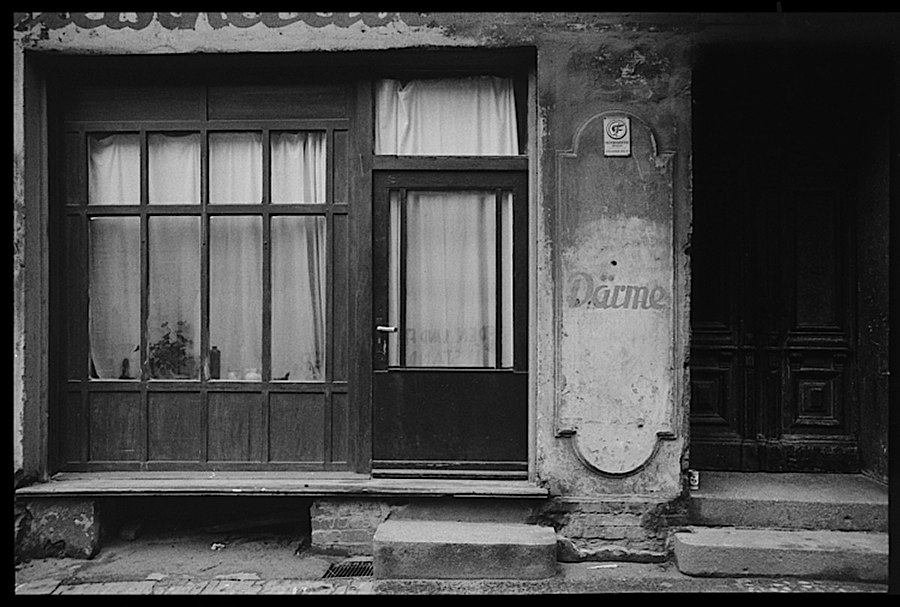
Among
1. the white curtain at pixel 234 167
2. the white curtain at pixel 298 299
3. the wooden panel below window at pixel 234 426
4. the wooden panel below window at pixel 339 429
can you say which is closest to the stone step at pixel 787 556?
the wooden panel below window at pixel 339 429

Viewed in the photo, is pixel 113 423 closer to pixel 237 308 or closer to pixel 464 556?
pixel 237 308

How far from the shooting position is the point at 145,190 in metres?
6.38

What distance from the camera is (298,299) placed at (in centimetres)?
640

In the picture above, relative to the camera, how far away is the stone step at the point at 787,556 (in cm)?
563

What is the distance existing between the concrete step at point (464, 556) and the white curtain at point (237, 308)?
1.62m

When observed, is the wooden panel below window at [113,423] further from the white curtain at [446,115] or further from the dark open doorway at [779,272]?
the dark open doorway at [779,272]

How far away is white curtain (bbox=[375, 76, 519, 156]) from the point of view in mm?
6309

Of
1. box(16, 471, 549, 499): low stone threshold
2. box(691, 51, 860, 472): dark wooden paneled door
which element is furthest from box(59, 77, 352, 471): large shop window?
box(691, 51, 860, 472): dark wooden paneled door

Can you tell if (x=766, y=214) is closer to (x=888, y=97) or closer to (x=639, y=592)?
(x=888, y=97)

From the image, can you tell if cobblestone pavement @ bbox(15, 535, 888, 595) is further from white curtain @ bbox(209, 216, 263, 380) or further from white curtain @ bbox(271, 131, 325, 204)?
white curtain @ bbox(271, 131, 325, 204)

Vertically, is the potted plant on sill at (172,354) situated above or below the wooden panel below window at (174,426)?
above

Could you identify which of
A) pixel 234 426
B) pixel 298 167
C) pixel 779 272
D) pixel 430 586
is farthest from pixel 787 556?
pixel 298 167

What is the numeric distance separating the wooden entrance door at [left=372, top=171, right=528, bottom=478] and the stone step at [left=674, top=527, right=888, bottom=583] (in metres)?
1.29

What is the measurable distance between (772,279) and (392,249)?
113 inches
